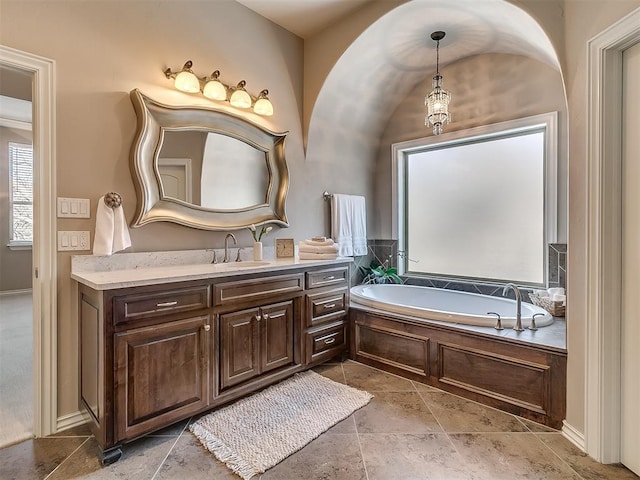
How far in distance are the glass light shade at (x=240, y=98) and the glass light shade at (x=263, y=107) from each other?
117 mm

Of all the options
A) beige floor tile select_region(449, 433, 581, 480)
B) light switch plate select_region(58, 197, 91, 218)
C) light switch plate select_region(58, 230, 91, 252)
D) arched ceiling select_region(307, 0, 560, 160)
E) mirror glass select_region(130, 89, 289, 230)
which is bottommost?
beige floor tile select_region(449, 433, 581, 480)

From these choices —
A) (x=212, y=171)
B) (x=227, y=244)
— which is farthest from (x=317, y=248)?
(x=212, y=171)

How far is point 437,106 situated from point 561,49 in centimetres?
92

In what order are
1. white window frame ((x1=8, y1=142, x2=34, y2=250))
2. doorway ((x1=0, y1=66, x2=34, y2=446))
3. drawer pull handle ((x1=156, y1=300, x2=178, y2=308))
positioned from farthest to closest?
white window frame ((x1=8, y1=142, x2=34, y2=250)) < doorway ((x1=0, y1=66, x2=34, y2=446)) < drawer pull handle ((x1=156, y1=300, x2=178, y2=308))

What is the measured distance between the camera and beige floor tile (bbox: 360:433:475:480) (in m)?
1.52

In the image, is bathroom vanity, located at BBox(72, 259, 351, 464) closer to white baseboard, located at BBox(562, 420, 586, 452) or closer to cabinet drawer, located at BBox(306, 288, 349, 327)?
cabinet drawer, located at BBox(306, 288, 349, 327)

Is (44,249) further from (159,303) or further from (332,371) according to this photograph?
(332,371)

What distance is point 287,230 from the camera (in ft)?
10.1

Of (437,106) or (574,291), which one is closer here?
(574,291)

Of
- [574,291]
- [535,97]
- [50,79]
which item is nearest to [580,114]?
[574,291]

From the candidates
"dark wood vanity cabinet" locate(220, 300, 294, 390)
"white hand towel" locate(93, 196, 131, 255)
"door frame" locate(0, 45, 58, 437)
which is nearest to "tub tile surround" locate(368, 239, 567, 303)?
"dark wood vanity cabinet" locate(220, 300, 294, 390)

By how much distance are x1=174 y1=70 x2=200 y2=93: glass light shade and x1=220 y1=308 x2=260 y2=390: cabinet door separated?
1.62m

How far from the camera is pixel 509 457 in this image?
164 centimetres

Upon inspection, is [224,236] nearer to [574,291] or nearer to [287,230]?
[287,230]
